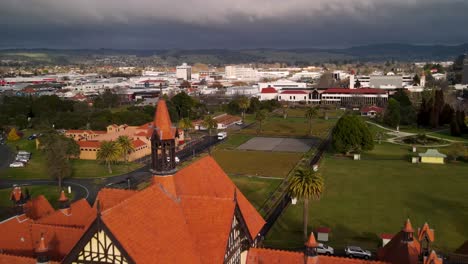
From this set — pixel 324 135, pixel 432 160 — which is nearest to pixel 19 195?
pixel 432 160

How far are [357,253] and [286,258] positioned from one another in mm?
12245

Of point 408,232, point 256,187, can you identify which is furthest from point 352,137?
point 408,232

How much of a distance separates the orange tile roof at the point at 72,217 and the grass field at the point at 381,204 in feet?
55.6

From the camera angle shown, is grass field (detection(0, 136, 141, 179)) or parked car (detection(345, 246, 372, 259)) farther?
grass field (detection(0, 136, 141, 179))

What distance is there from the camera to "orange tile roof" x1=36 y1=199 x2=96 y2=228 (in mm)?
33250

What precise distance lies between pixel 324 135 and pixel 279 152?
23829mm

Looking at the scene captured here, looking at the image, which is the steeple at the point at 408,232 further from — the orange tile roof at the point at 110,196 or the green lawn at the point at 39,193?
the green lawn at the point at 39,193

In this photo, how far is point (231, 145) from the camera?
95625mm

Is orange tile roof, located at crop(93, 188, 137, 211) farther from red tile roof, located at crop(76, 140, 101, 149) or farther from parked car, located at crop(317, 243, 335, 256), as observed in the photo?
red tile roof, located at crop(76, 140, 101, 149)

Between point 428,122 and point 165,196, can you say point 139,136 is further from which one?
point 428,122

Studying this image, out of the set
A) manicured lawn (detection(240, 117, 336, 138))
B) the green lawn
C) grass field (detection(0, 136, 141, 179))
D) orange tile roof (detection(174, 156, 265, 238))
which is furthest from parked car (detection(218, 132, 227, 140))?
orange tile roof (detection(174, 156, 265, 238))

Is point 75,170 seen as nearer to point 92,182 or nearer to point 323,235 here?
point 92,182

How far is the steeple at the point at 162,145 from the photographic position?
27.1 meters

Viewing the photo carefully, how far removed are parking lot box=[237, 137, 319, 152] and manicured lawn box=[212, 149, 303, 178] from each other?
186 inches
